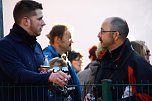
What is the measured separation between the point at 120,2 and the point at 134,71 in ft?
17.6

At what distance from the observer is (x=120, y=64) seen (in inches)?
227

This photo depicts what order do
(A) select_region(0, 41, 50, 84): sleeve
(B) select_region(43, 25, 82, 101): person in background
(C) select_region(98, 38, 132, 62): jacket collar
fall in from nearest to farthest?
(A) select_region(0, 41, 50, 84): sleeve
(C) select_region(98, 38, 132, 62): jacket collar
(B) select_region(43, 25, 82, 101): person in background

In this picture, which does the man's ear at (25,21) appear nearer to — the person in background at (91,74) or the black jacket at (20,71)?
the black jacket at (20,71)

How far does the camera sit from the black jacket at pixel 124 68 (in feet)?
18.3

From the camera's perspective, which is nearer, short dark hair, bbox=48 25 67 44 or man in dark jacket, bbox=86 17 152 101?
man in dark jacket, bbox=86 17 152 101

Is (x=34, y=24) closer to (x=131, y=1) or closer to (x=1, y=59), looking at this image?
(x=1, y=59)

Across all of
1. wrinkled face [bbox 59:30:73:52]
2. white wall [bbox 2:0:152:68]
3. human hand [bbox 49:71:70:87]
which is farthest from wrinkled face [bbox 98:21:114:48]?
white wall [bbox 2:0:152:68]

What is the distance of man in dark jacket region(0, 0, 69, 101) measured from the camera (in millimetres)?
5273

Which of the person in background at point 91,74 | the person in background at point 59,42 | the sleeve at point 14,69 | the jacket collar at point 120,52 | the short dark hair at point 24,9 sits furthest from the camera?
the person in background at point 59,42

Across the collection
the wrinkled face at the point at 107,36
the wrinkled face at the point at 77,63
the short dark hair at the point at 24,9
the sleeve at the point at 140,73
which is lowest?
the wrinkled face at the point at 77,63

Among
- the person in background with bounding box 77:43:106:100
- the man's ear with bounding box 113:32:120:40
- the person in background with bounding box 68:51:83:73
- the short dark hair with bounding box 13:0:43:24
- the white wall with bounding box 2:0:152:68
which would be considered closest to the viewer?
the person in background with bounding box 77:43:106:100

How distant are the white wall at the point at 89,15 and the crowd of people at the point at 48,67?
465 centimetres

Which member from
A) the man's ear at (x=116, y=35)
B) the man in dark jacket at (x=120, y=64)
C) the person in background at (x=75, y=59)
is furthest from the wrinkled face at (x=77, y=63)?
the man's ear at (x=116, y=35)

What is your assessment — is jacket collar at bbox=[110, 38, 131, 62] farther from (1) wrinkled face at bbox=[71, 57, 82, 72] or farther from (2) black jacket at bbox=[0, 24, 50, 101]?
(1) wrinkled face at bbox=[71, 57, 82, 72]
